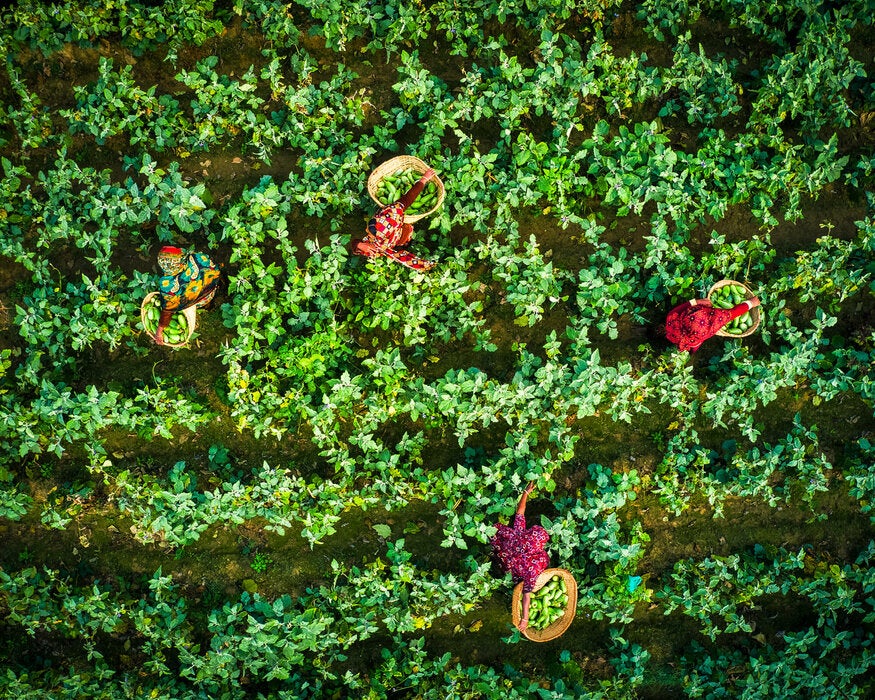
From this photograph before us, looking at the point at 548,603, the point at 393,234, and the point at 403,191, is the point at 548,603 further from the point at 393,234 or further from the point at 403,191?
the point at 403,191

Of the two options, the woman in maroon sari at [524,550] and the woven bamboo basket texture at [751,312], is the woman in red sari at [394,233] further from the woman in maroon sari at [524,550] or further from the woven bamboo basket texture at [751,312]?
the woven bamboo basket texture at [751,312]

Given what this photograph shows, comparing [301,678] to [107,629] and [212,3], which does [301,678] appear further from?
Answer: [212,3]

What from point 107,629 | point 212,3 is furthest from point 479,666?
point 212,3

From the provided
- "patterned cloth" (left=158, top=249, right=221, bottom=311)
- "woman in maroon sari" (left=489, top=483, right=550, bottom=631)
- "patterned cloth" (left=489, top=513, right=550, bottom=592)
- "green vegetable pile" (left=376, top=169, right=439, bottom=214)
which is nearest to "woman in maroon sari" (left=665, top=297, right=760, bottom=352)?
"woman in maroon sari" (left=489, top=483, right=550, bottom=631)

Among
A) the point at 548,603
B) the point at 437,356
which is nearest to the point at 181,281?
the point at 437,356

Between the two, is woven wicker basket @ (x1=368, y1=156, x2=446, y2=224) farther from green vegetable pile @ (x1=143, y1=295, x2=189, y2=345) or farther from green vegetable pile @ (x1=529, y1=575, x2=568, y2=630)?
green vegetable pile @ (x1=529, y1=575, x2=568, y2=630)

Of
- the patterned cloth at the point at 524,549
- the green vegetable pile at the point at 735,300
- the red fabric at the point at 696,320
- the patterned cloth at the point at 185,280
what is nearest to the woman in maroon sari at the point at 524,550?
the patterned cloth at the point at 524,549
